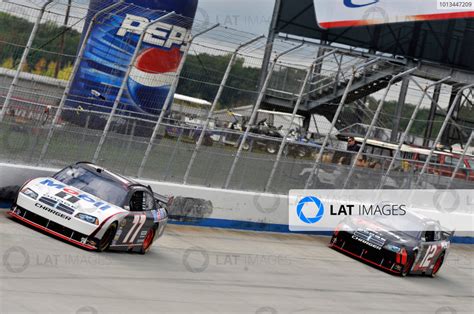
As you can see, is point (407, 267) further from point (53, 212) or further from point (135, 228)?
point (53, 212)

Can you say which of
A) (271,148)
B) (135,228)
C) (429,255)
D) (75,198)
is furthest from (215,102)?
(75,198)

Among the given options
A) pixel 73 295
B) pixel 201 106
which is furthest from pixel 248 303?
pixel 201 106

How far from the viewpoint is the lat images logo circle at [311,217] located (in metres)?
23.2

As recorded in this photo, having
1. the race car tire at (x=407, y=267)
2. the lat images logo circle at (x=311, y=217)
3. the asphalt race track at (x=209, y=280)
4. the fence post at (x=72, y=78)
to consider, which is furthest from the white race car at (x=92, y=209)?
the lat images logo circle at (x=311, y=217)

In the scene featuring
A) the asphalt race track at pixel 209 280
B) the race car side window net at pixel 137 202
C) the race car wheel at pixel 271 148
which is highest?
the race car wheel at pixel 271 148

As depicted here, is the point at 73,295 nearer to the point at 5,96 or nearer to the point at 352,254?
the point at 5,96

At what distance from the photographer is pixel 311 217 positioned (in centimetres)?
2350

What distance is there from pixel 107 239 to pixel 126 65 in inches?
259

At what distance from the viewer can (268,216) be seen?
22578 mm

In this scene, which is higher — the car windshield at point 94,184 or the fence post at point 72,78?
the fence post at point 72,78

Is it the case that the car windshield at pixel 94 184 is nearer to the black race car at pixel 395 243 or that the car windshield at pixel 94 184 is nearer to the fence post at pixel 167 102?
the fence post at pixel 167 102

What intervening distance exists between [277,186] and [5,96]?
8262mm

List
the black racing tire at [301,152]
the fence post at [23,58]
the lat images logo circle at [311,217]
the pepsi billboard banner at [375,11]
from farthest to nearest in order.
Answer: the pepsi billboard banner at [375,11]
the lat images logo circle at [311,217]
the black racing tire at [301,152]
the fence post at [23,58]

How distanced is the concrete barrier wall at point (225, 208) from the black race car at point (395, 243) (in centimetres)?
210
